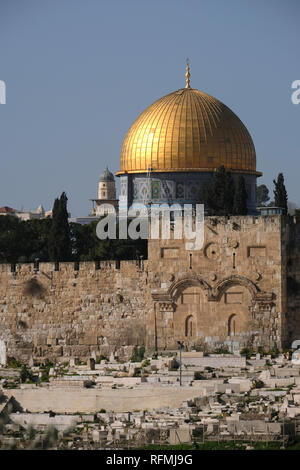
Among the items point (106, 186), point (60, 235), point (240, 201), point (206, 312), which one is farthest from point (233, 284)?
point (106, 186)

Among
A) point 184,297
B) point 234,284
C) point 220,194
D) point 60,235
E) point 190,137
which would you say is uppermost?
point 190,137

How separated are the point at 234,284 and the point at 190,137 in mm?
10381

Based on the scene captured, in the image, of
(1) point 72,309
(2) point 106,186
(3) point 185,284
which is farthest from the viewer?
(2) point 106,186

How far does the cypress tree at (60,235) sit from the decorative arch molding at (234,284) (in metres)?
Result: 7.11

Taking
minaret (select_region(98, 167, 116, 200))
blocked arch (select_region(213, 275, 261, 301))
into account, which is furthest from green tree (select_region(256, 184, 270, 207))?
blocked arch (select_region(213, 275, 261, 301))

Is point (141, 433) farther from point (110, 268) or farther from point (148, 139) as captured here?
point (148, 139)

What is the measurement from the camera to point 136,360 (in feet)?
164

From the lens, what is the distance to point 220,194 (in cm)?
5416

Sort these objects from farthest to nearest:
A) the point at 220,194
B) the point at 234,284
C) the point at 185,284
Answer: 1. the point at 220,194
2. the point at 185,284
3. the point at 234,284

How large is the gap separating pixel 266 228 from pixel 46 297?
813 centimetres

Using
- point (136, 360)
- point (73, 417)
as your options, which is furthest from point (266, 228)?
point (73, 417)

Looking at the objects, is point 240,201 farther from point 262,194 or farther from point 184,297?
point 262,194

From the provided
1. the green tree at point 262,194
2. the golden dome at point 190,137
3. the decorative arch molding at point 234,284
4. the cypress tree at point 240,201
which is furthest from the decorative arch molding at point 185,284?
the green tree at point 262,194

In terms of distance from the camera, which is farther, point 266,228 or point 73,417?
point 266,228
